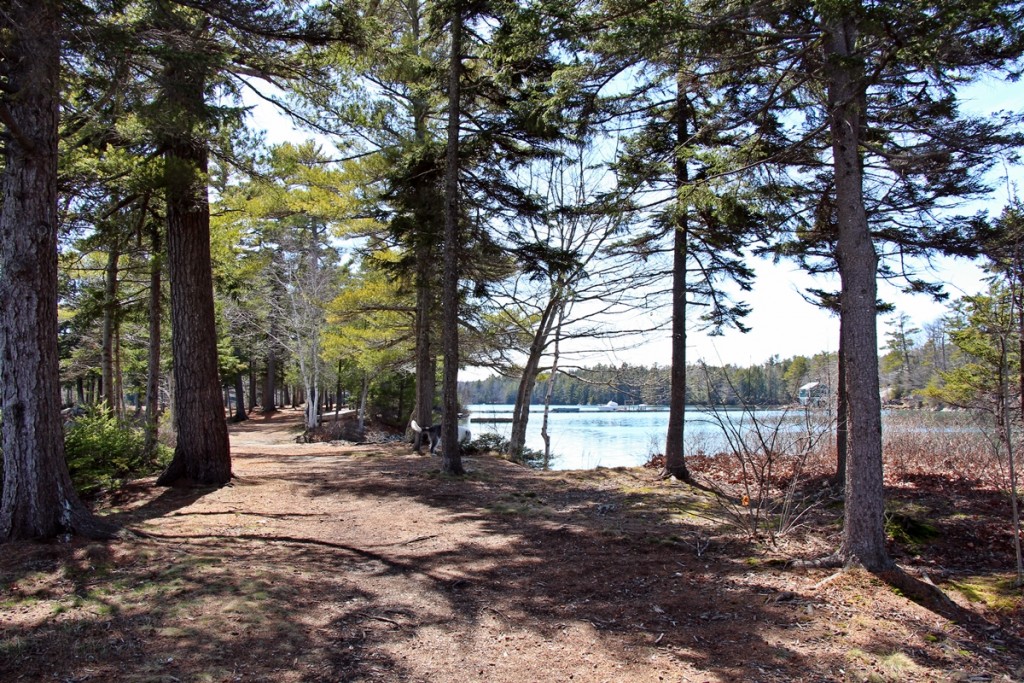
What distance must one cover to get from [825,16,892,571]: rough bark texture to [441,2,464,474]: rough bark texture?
5.58 m

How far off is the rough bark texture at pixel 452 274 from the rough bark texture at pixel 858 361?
5.58m

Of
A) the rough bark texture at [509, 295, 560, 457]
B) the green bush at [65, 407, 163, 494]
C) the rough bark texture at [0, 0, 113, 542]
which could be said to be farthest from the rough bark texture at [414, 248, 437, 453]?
the rough bark texture at [0, 0, 113, 542]

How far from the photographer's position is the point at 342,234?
12.3 meters

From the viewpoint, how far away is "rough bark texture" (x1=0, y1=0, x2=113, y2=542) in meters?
4.71

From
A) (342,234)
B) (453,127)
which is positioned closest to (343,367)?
(342,234)

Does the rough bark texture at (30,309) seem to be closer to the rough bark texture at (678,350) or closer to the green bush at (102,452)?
the green bush at (102,452)

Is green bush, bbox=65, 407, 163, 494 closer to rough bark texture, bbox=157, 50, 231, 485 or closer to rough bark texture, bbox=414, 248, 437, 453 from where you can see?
rough bark texture, bbox=157, 50, 231, 485

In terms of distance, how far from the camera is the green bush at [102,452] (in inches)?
270

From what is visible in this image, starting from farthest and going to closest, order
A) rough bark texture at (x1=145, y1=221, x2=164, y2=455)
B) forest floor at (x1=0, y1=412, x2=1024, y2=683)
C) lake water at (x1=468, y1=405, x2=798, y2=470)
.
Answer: lake water at (x1=468, y1=405, x2=798, y2=470)
rough bark texture at (x1=145, y1=221, x2=164, y2=455)
forest floor at (x1=0, y1=412, x2=1024, y2=683)

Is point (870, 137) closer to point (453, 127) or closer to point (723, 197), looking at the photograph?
point (723, 197)

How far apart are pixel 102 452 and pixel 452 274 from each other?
5.28 meters

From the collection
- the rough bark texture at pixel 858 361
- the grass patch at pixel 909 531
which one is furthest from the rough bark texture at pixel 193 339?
the grass patch at pixel 909 531

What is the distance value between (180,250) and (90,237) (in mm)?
2366

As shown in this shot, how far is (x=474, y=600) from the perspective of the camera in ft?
14.2
